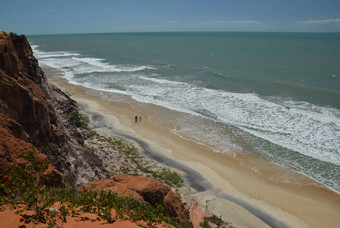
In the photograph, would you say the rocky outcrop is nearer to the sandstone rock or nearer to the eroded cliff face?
the sandstone rock

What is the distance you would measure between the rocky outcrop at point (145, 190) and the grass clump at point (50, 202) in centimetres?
171

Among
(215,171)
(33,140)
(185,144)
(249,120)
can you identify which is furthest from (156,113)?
(33,140)

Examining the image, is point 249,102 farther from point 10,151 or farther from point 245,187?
point 10,151

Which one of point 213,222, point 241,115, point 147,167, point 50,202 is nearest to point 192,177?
point 147,167

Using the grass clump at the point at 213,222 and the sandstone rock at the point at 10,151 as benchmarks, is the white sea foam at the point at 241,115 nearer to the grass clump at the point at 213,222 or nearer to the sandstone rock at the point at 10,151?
the grass clump at the point at 213,222

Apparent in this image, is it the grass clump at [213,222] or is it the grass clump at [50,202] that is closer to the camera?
the grass clump at [50,202]

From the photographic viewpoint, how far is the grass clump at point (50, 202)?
6.23 m

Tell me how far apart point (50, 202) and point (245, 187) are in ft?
47.8

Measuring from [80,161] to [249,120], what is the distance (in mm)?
19816

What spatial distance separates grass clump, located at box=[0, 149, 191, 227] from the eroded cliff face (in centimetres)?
114

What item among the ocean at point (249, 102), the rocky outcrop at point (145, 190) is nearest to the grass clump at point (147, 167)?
the ocean at point (249, 102)

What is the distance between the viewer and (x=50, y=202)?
648cm

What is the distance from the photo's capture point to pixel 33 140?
11.7 metres

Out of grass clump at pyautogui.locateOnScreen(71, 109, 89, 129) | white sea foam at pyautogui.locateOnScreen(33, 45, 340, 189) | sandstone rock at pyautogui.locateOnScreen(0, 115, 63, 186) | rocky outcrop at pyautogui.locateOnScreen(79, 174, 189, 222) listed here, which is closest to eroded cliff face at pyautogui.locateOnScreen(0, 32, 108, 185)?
sandstone rock at pyautogui.locateOnScreen(0, 115, 63, 186)
